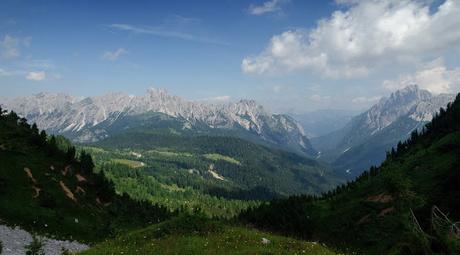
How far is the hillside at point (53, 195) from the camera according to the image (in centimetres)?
6819

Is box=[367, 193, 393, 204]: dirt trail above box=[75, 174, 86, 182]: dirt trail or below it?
below

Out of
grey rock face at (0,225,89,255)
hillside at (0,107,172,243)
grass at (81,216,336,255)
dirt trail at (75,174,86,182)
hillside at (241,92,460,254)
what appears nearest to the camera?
grass at (81,216,336,255)

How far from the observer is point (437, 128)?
179 meters

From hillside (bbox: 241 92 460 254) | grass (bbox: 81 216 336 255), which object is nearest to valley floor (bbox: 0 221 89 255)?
grass (bbox: 81 216 336 255)

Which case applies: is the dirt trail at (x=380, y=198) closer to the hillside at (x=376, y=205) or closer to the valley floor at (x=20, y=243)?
the hillside at (x=376, y=205)

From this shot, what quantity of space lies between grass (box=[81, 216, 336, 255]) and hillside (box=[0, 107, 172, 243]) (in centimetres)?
1672

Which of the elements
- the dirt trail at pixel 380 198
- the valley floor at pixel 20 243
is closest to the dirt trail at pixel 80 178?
the valley floor at pixel 20 243

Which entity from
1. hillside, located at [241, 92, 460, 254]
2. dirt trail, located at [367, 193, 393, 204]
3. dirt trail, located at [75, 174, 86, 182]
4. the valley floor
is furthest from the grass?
dirt trail, located at [75, 174, 86, 182]

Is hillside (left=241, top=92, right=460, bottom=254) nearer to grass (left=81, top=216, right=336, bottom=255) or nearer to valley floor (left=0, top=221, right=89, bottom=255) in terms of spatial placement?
grass (left=81, top=216, right=336, bottom=255)

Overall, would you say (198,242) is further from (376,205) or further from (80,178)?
(80,178)

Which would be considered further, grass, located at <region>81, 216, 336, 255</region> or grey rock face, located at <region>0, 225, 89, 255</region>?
grey rock face, located at <region>0, 225, 89, 255</region>

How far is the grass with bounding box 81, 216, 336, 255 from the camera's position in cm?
2936

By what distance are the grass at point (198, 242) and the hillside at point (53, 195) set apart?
16.7m

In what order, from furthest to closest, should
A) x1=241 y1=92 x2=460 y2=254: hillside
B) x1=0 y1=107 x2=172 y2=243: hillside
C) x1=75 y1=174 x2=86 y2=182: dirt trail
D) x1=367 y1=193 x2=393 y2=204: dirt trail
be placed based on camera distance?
x1=75 y1=174 x2=86 y2=182: dirt trail, x1=367 y1=193 x2=393 y2=204: dirt trail, x1=0 y1=107 x2=172 y2=243: hillside, x1=241 y1=92 x2=460 y2=254: hillside
